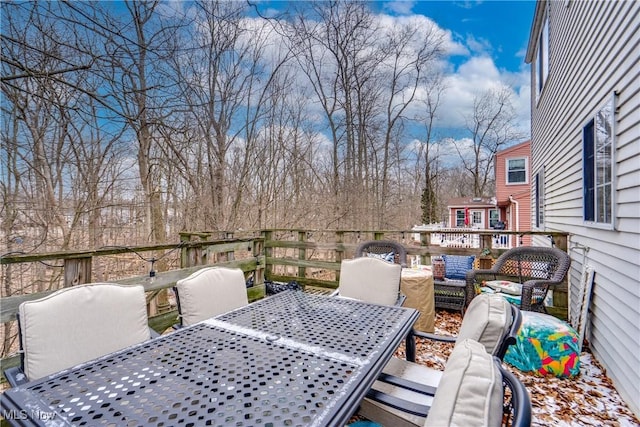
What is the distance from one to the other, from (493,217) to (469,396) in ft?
65.9

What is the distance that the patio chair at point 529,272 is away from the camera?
3.24 metres

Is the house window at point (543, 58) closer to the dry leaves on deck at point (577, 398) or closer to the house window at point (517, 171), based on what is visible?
the dry leaves on deck at point (577, 398)

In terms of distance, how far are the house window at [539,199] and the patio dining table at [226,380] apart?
6.35m

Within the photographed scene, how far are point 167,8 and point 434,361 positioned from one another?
532 centimetres

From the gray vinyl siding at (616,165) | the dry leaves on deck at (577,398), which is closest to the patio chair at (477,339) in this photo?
the dry leaves on deck at (577,398)

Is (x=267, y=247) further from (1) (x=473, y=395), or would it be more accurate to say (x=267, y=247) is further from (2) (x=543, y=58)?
(2) (x=543, y=58)

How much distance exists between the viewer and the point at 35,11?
297 centimetres

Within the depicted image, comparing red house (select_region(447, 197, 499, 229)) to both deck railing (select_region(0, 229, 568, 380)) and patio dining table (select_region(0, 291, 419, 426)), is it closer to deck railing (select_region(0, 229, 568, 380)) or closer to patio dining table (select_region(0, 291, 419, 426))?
deck railing (select_region(0, 229, 568, 380))

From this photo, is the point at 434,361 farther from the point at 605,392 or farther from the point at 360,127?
the point at 360,127

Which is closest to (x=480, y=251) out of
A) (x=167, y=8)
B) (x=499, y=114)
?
(x=167, y=8)

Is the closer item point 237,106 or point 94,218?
point 94,218

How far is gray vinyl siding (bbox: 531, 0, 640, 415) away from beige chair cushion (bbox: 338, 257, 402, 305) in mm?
1688

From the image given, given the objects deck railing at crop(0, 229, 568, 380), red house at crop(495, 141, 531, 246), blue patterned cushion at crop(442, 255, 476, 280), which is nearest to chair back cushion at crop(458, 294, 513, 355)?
deck railing at crop(0, 229, 568, 380)

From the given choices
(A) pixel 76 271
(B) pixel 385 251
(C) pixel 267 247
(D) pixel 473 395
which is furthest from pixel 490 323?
(C) pixel 267 247
